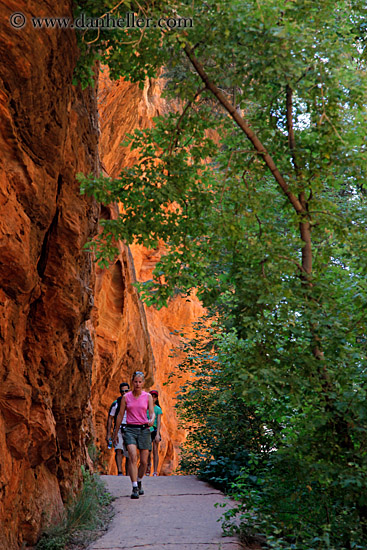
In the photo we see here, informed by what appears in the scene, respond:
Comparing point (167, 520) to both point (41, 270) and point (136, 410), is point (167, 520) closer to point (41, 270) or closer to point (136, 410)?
point (136, 410)

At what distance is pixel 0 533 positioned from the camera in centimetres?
518

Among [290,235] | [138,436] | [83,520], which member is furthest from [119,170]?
[290,235]

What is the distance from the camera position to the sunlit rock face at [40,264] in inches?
210

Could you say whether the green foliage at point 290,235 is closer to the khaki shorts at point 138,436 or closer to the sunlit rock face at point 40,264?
the sunlit rock face at point 40,264

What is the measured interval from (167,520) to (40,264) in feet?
12.1

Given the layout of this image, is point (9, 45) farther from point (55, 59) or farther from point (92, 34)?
point (92, 34)

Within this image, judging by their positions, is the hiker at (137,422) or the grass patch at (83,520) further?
the hiker at (137,422)

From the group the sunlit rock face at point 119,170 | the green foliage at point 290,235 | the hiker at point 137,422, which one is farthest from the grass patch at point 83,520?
the sunlit rock face at point 119,170

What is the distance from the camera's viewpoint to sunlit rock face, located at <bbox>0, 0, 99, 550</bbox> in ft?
17.5

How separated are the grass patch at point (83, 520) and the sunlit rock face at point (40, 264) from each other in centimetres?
18

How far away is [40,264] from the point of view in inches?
270

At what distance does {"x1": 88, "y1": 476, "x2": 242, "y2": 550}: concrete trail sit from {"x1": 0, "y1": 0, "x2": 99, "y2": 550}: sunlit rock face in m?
0.87

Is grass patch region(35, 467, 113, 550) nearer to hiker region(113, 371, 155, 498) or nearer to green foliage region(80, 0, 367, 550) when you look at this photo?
hiker region(113, 371, 155, 498)

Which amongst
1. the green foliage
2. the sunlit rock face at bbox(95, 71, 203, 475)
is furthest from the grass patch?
the sunlit rock face at bbox(95, 71, 203, 475)
